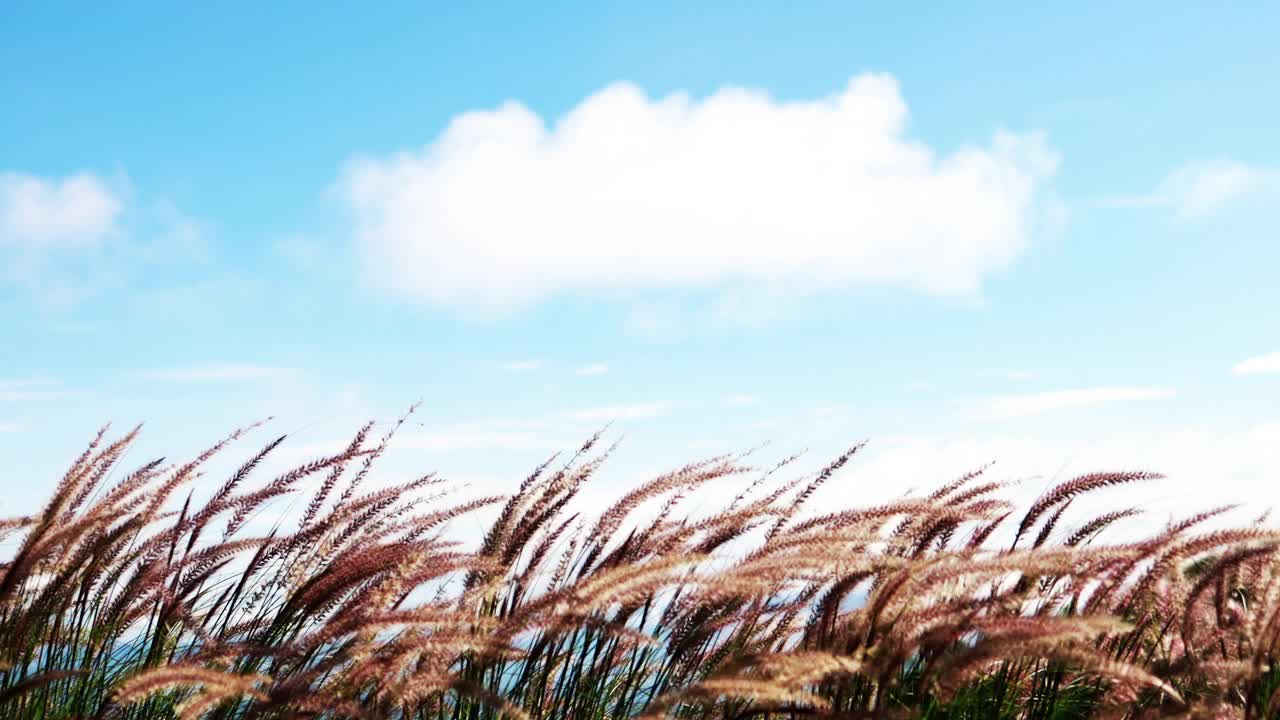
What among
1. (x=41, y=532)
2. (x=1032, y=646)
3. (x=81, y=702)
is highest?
(x=41, y=532)

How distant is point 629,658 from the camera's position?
383 cm

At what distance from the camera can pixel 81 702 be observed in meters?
3.65

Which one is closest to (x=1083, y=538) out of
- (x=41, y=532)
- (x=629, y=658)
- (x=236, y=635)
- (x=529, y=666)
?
(x=629, y=658)

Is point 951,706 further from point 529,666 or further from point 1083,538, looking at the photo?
point 529,666

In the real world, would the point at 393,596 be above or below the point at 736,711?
above

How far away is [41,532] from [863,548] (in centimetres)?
228

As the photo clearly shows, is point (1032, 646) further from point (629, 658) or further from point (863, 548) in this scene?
point (629, 658)

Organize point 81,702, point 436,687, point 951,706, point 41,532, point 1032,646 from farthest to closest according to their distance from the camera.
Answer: point 81,702, point 951,706, point 41,532, point 436,687, point 1032,646

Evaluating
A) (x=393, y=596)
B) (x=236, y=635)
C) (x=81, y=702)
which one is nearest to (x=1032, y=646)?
(x=393, y=596)

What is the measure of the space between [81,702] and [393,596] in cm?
123

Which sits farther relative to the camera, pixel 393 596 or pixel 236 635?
pixel 236 635

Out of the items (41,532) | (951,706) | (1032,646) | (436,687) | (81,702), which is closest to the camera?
(1032,646)

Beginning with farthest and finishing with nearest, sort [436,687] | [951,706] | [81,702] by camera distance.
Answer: [81,702] < [951,706] < [436,687]

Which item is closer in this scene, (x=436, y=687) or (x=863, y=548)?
(x=436, y=687)
